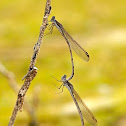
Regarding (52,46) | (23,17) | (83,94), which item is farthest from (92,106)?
(23,17)

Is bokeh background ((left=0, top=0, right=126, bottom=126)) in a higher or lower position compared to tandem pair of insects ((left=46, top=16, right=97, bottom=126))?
higher

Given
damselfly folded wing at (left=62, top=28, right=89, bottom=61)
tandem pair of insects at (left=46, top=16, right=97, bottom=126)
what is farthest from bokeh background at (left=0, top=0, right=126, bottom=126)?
damselfly folded wing at (left=62, top=28, right=89, bottom=61)

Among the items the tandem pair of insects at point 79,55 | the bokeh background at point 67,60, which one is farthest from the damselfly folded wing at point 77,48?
the bokeh background at point 67,60

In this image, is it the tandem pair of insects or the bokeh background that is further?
the bokeh background

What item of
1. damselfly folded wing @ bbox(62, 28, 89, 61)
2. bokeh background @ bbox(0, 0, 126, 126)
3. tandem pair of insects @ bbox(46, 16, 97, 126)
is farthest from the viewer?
bokeh background @ bbox(0, 0, 126, 126)

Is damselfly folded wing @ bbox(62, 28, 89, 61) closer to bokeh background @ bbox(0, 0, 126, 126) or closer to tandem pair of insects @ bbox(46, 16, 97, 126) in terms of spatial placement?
tandem pair of insects @ bbox(46, 16, 97, 126)

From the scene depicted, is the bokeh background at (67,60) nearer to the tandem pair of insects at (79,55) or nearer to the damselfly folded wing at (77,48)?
the tandem pair of insects at (79,55)

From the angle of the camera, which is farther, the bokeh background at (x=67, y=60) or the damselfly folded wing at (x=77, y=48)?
the bokeh background at (x=67, y=60)

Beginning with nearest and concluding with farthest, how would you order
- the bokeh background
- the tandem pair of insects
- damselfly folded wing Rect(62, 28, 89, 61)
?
1. the tandem pair of insects
2. damselfly folded wing Rect(62, 28, 89, 61)
3. the bokeh background

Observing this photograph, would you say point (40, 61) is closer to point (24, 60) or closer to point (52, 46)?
point (24, 60)
